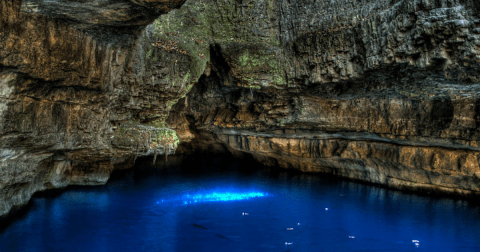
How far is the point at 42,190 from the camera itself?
13484 mm

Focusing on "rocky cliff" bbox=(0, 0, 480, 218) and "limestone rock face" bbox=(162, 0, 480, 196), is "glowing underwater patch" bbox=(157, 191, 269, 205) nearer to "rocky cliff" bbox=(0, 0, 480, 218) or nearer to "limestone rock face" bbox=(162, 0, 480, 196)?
"rocky cliff" bbox=(0, 0, 480, 218)

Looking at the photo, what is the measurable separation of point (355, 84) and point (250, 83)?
4759 millimetres

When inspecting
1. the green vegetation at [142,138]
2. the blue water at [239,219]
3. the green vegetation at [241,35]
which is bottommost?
the blue water at [239,219]

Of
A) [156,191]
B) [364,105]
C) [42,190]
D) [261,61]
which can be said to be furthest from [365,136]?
[42,190]

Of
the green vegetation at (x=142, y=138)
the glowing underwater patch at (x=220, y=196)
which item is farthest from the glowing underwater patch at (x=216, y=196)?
the green vegetation at (x=142, y=138)

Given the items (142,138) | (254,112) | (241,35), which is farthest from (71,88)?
(254,112)

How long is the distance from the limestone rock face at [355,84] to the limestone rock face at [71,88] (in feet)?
10.9

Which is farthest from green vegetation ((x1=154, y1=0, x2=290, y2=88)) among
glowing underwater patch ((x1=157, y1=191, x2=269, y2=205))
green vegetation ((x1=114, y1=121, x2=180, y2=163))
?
glowing underwater patch ((x1=157, y1=191, x2=269, y2=205))

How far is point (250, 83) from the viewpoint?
14453 mm

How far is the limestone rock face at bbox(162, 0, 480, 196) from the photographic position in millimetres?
9883

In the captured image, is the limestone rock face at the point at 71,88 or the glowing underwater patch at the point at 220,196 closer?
the limestone rock face at the point at 71,88

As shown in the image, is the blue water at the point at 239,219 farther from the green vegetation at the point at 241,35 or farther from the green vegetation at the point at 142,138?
the green vegetation at the point at 241,35

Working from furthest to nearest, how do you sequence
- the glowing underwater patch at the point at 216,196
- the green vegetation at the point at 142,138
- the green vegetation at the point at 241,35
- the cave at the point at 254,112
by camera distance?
1. the glowing underwater patch at the point at 216,196
2. the green vegetation at the point at 241,35
3. the green vegetation at the point at 142,138
4. the cave at the point at 254,112

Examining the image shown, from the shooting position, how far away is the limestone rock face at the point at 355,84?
32.4ft
